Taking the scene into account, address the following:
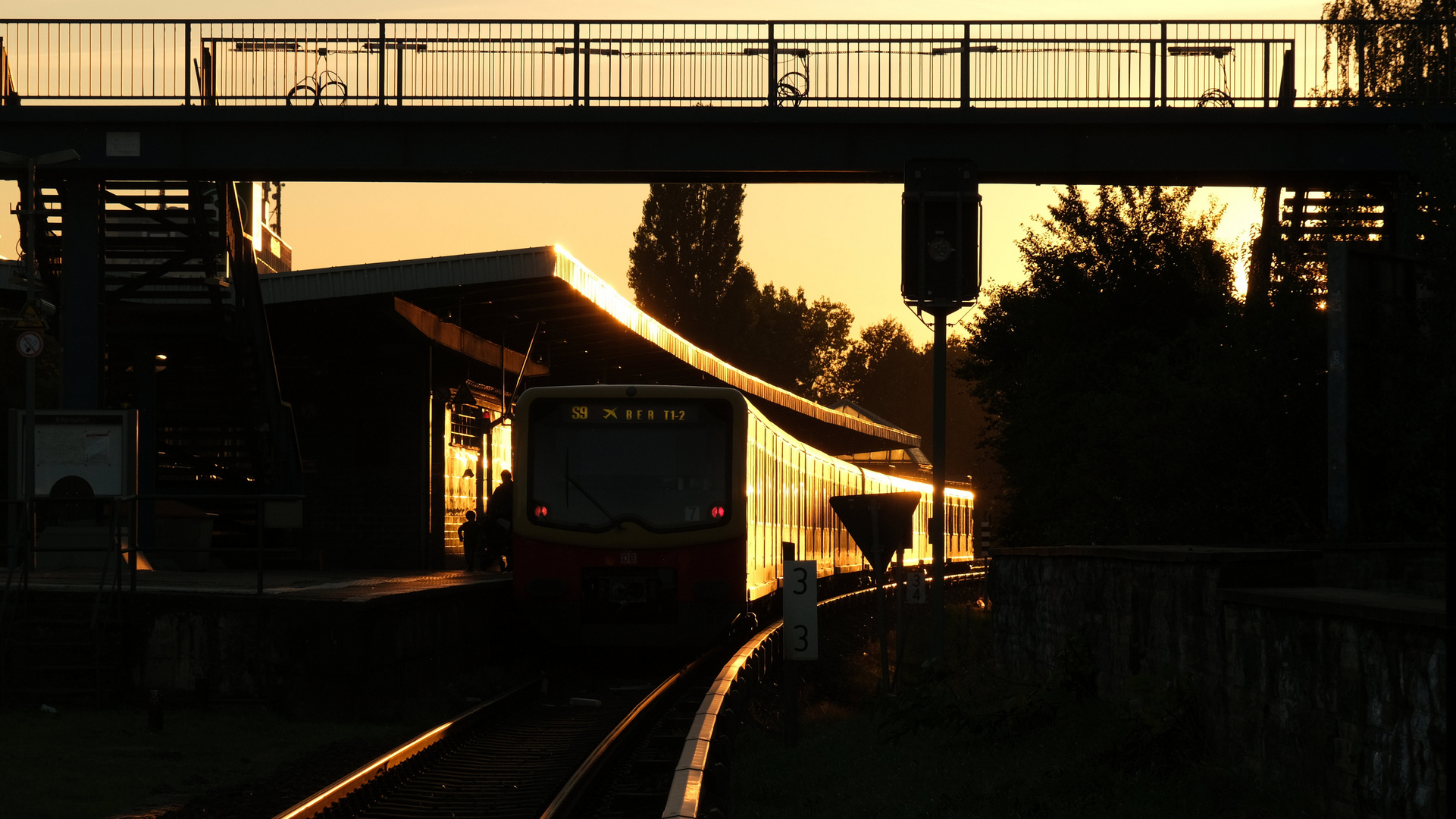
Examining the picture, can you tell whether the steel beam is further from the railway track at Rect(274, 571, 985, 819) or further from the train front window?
the railway track at Rect(274, 571, 985, 819)

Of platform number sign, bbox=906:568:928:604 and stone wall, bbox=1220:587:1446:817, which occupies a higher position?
stone wall, bbox=1220:587:1446:817

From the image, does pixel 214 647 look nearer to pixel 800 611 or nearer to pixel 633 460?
pixel 800 611

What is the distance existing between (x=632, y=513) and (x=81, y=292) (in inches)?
351

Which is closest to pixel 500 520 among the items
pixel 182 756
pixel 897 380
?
pixel 182 756

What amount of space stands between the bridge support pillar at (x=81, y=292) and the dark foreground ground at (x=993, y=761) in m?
11.5

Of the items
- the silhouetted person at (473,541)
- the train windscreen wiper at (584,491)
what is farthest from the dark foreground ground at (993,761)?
the silhouetted person at (473,541)

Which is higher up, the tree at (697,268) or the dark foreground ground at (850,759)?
the tree at (697,268)

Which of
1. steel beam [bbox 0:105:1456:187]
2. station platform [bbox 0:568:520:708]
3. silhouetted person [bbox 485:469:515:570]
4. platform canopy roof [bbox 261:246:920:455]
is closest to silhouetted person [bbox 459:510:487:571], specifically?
silhouetted person [bbox 485:469:515:570]

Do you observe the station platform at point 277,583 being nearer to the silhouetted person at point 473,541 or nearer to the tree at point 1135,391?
the silhouetted person at point 473,541

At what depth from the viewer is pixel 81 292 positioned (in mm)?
22281

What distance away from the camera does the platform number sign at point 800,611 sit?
1281 cm

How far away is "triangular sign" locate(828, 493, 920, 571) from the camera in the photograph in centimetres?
1379

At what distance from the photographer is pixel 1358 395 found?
1733cm

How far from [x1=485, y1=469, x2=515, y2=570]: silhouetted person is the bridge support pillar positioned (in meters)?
5.32
